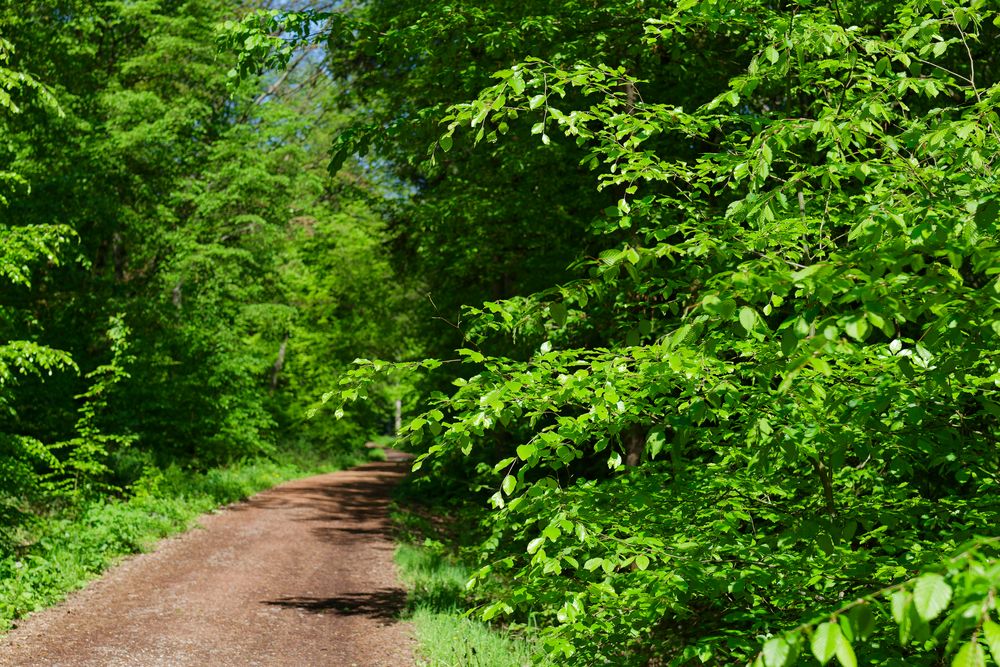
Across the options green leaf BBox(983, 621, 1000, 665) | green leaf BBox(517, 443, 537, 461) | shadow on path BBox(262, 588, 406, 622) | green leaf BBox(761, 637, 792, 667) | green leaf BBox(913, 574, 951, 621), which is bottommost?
shadow on path BBox(262, 588, 406, 622)

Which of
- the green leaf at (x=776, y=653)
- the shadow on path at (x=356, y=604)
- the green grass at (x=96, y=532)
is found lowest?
the shadow on path at (x=356, y=604)

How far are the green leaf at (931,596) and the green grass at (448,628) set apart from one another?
410cm

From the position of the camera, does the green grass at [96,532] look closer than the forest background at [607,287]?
No

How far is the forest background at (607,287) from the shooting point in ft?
9.73

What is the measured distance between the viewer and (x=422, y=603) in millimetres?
9461

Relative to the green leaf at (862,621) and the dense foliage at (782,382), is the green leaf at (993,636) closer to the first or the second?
the dense foliage at (782,382)

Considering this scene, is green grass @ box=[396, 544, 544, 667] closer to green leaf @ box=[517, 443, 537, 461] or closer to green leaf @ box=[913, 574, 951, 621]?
green leaf @ box=[517, 443, 537, 461]

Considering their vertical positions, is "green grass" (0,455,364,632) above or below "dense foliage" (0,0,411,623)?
below

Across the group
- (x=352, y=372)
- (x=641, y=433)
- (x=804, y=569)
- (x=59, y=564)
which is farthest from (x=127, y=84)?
(x=804, y=569)

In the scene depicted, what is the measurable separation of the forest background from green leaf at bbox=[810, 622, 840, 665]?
0.6 inches

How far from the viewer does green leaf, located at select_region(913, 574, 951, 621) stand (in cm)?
152

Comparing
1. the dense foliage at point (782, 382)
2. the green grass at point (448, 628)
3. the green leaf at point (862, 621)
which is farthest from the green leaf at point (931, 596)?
the green grass at point (448, 628)

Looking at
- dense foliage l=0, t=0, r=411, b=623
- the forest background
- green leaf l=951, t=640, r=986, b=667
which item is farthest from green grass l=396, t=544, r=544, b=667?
dense foliage l=0, t=0, r=411, b=623

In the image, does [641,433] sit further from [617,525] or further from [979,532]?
[979,532]
